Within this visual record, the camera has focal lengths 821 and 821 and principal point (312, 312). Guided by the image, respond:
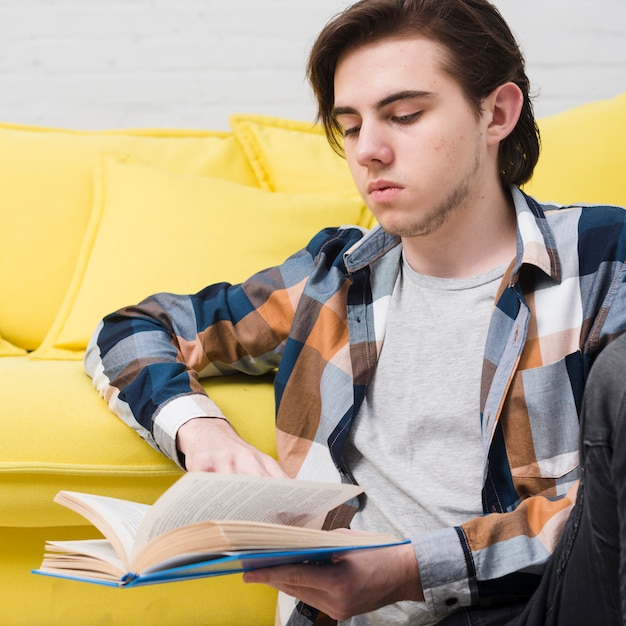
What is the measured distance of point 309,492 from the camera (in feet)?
2.41

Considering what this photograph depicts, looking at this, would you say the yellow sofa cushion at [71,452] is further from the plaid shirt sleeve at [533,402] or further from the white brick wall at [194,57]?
the white brick wall at [194,57]

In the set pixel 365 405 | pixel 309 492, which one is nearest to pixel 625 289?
pixel 365 405

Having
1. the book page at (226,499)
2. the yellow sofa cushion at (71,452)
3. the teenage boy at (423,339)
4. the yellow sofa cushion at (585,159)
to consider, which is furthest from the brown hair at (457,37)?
the book page at (226,499)

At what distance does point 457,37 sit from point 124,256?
2.47 feet

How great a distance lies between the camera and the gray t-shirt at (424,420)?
101 centimetres

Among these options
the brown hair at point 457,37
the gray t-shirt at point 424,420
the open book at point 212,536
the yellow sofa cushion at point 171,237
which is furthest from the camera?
the yellow sofa cushion at point 171,237

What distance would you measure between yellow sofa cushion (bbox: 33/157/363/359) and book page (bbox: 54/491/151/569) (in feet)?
2.25

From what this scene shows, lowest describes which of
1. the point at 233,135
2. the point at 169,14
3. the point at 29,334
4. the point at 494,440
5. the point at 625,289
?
the point at 494,440

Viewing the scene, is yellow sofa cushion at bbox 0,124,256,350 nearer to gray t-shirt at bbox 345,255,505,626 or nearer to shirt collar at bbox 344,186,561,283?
shirt collar at bbox 344,186,561,283

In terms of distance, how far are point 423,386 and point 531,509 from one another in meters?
0.22

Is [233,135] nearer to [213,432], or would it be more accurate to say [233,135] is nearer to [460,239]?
[460,239]

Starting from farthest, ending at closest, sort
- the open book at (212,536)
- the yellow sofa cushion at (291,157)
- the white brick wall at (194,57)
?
the white brick wall at (194,57) < the yellow sofa cushion at (291,157) < the open book at (212,536)

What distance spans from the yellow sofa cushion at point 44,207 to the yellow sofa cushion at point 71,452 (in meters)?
0.55

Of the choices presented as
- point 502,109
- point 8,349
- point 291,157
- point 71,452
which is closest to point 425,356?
point 502,109
